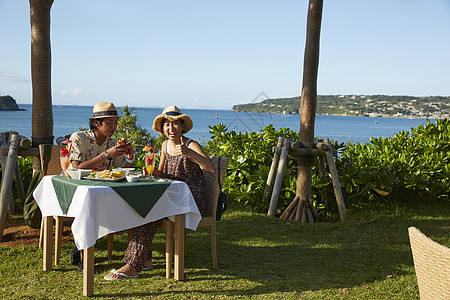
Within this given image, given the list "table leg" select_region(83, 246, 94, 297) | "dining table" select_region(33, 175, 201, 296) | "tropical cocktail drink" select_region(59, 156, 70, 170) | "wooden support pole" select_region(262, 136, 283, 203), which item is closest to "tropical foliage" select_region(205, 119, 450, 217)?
"wooden support pole" select_region(262, 136, 283, 203)

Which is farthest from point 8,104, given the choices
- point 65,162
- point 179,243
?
point 179,243

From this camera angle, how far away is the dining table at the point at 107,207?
3314 mm

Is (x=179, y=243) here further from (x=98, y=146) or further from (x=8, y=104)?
(x=8, y=104)

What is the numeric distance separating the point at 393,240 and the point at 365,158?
1793mm

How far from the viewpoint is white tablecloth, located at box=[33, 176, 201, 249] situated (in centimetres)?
330

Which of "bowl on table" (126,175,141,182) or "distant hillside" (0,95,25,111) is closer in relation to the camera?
"bowl on table" (126,175,141,182)

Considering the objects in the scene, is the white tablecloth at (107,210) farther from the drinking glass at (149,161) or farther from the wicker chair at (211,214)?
the drinking glass at (149,161)

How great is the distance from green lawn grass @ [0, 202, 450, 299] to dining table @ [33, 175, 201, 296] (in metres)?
0.24

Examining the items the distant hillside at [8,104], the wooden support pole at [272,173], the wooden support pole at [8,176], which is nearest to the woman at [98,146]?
the wooden support pole at [8,176]

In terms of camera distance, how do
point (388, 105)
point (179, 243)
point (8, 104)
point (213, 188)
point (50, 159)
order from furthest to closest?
1. point (8, 104)
2. point (388, 105)
3. point (50, 159)
4. point (213, 188)
5. point (179, 243)

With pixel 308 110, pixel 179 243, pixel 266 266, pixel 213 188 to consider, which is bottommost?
pixel 266 266

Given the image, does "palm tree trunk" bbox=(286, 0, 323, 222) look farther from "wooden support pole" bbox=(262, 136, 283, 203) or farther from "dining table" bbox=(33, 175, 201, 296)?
"dining table" bbox=(33, 175, 201, 296)

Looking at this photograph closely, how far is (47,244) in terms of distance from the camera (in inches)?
154

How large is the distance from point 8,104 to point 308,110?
10356 centimetres
